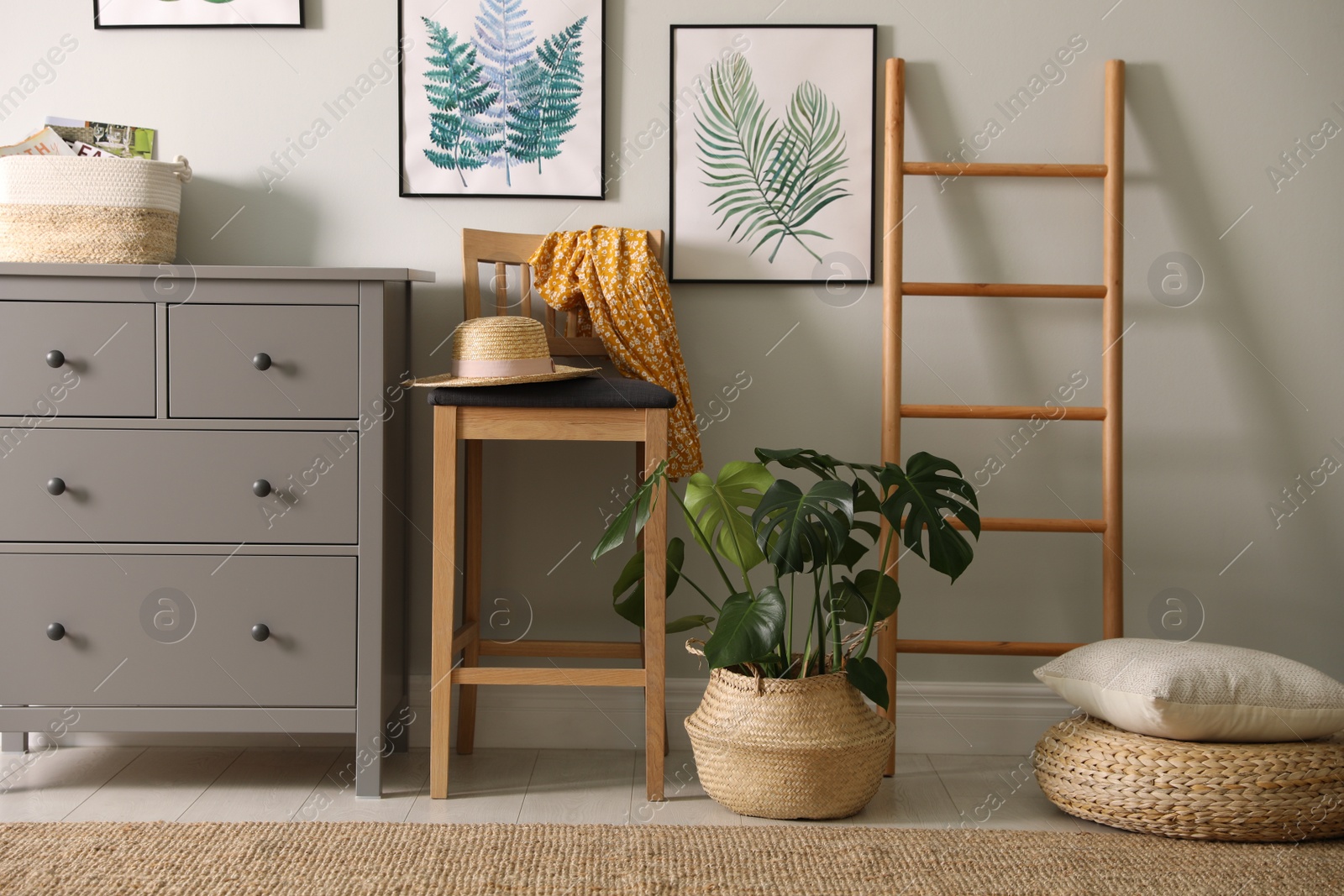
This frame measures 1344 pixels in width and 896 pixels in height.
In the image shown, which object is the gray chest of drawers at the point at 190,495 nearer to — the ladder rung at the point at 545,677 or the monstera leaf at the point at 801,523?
the ladder rung at the point at 545,677

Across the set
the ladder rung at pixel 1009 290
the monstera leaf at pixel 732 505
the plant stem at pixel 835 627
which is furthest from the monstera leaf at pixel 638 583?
the ladder rung at pixel 1009 290

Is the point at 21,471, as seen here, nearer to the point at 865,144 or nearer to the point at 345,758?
the point at 345,758

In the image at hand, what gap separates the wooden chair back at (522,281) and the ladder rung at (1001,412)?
0.60 m

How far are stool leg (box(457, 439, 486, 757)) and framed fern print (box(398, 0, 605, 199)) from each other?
0.57 meters

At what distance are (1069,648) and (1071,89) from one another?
113 centimetres

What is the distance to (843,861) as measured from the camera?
154 cm

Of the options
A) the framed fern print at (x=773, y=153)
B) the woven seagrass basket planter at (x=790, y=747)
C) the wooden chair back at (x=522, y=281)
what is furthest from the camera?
the framed fern print at (x=773, y=153)

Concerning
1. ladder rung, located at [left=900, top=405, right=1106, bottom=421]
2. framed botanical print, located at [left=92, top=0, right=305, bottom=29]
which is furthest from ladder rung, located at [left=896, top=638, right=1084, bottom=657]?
framed botanical print, located at [left=92, top=0, right=305, bottom=29]

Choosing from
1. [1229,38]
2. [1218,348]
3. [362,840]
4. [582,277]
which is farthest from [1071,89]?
[362,840]

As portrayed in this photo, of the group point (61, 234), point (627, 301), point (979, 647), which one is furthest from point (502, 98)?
point (979, 647)

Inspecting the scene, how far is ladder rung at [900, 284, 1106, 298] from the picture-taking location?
6.52ft

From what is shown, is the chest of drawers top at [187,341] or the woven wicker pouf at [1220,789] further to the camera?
the chest of drawers top at [187,341]

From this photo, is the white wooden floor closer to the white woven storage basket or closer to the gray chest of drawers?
the gray chest of drawers

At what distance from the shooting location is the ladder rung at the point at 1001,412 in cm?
198
